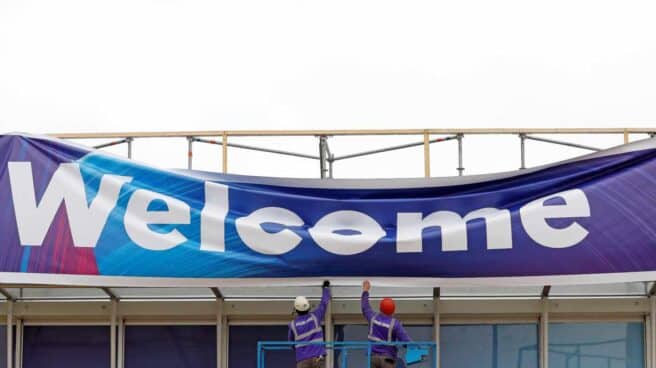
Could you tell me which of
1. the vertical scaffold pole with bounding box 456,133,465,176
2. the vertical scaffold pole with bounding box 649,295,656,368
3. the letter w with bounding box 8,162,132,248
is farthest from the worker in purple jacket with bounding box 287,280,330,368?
the vertical scaffold pole with bounding box 649,295,656,368

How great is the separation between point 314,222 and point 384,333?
1.75m

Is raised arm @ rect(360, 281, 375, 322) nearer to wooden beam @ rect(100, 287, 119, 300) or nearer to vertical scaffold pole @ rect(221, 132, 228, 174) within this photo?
vertical scaffold pole @ rect(221, 132, 228, 174)

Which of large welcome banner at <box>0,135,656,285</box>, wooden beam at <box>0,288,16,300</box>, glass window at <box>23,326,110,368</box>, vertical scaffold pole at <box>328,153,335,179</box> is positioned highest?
vertical scaffold pole at <box>328,153,335,179</box>

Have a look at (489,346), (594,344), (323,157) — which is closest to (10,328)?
(323,157)

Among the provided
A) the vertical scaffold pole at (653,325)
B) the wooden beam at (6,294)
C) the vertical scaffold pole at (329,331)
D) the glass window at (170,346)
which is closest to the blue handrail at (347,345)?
the vertical scaffold pole at (329,331)

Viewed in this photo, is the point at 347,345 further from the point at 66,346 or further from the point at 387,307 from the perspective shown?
the point at 66,346

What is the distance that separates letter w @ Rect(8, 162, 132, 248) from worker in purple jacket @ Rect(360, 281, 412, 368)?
366 cm

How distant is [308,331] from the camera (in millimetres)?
14000

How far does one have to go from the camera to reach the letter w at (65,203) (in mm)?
14469

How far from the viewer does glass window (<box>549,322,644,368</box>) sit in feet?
49.9

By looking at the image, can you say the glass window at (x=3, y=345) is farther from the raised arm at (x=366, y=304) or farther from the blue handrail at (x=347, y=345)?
the raised arm at (x=366, y=304)

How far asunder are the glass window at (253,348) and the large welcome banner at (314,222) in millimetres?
1662

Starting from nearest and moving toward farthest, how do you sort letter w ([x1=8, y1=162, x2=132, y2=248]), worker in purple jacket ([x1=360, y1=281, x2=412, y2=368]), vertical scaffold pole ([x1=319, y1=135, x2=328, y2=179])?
1. worker in purple jacket ([x1=360, y1=281, x2=412, y2=368])
2. letter w ([x1=8, y1=162, x2=132, y2=248])
3. vertical scaffold pole ([x1=319, y1=135, x2=328, y2=179])

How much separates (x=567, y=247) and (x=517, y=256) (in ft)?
2.17
